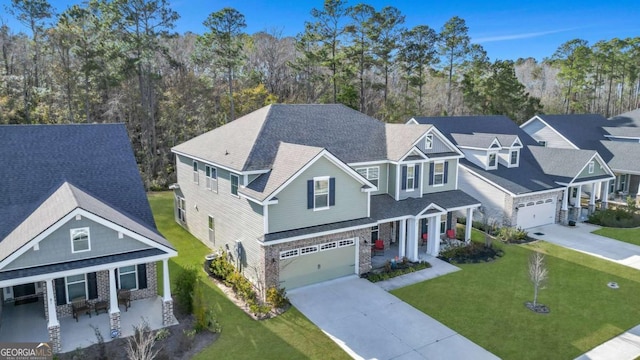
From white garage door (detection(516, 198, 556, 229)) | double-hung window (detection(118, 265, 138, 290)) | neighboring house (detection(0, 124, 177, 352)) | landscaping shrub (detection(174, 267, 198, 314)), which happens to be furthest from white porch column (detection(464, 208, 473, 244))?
double-hung window (detection(118, 265, 138, 290))

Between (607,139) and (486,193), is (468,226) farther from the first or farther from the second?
(607,139)

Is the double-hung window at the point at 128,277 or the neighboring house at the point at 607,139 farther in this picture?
the neighboring house at the point at 607,139

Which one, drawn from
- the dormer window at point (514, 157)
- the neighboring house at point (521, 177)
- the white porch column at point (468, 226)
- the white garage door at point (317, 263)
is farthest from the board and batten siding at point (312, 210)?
the dormer window at point (514, 157)

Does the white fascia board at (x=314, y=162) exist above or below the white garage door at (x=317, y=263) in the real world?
above

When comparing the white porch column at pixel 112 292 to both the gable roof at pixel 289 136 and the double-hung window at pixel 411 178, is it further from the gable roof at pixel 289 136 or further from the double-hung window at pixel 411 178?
the double-hung window at pixel 411 178

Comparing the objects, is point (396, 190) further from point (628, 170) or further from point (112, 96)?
point (112, 96)

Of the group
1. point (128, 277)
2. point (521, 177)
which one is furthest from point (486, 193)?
point (128, 277)

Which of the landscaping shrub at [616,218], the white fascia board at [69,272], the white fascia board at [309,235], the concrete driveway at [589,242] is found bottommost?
the concrete driveway at [589,242]

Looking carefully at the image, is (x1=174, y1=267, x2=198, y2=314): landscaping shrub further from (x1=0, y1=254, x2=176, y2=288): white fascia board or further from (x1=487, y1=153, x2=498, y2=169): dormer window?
(x1=487, y1=153, x2=498, y2=169): dormer window
